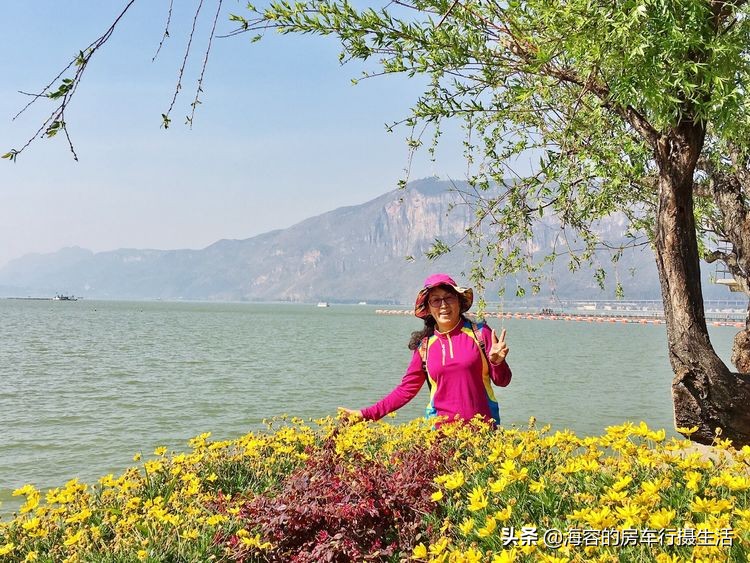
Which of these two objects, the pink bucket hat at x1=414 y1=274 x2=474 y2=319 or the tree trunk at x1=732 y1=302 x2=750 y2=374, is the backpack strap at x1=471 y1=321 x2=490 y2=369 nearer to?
the pink bucket hat at x1=414 y1=274 x2=474 y2=319

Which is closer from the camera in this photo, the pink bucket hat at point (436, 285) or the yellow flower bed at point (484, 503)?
the yellow flower bed at point (484, 503)

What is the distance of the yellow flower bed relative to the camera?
8.37ft

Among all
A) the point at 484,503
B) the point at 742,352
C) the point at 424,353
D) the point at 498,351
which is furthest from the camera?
the point at 742,352

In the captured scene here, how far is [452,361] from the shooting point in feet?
17.7

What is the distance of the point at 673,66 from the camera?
4078mm

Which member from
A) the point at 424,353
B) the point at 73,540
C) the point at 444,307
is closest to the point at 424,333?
the point at 424,353

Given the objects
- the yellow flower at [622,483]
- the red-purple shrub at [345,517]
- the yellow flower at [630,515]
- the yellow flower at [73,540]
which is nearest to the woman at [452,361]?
the red-purple shrub at [345,517]

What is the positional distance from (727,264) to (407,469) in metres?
10.2

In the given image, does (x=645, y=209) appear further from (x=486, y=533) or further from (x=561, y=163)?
(x=486, y=533)

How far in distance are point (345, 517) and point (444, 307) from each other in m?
2.47

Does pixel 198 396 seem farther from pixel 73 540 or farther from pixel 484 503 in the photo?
pixel 484 503

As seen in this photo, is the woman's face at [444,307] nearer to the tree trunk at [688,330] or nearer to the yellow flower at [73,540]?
the tree trunk at [688,330]

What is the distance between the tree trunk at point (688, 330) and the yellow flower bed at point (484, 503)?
2.00m

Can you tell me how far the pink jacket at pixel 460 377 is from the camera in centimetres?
536
